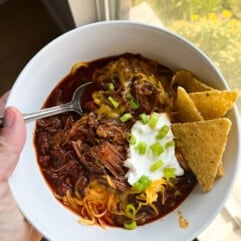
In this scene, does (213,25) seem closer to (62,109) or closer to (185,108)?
(185,108)

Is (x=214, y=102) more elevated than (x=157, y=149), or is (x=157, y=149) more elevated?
(x=214, y=102)

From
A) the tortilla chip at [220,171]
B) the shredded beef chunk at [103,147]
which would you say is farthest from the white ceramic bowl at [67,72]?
the shredded beef chunk at [103,147]

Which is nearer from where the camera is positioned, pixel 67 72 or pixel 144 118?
pixel 144 118

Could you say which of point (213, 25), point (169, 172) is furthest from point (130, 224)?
point (213, 25)

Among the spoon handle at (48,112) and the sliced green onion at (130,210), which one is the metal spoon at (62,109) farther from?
the sliced green onion at (130,210)

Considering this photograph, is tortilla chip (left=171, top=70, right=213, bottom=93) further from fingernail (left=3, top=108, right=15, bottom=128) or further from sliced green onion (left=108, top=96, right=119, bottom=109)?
fingernail (left=3, top=108, right=15, bottom=128)

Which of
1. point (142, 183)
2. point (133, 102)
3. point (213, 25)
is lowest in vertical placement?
point (142, 183)
